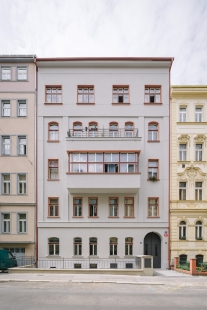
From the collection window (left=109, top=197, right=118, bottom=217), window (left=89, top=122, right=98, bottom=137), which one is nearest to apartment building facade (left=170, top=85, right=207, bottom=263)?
window (left=109, top=197, right=118, bottom=217)

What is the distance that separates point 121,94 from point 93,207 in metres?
10.9

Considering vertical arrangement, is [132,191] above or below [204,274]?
above

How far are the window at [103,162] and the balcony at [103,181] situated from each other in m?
0.46

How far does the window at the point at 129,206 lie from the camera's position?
20.2 metres

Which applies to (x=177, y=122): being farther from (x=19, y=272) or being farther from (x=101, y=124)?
(x=19, y=272)

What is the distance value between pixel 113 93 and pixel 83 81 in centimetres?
305

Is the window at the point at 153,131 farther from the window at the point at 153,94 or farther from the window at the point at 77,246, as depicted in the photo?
the window at the point at 77,246

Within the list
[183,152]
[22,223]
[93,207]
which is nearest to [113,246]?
[93,207]

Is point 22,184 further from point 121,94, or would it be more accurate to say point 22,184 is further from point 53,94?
point 121,94

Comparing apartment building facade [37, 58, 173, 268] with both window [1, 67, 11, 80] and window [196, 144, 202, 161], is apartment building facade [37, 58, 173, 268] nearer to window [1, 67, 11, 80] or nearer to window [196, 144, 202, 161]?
window [196, 144, 202, 161]

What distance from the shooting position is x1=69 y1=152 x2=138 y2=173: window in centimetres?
1945

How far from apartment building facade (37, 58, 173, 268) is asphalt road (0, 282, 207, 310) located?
703 cm

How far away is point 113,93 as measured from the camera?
2114 cm

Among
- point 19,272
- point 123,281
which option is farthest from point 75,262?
point 123,281
